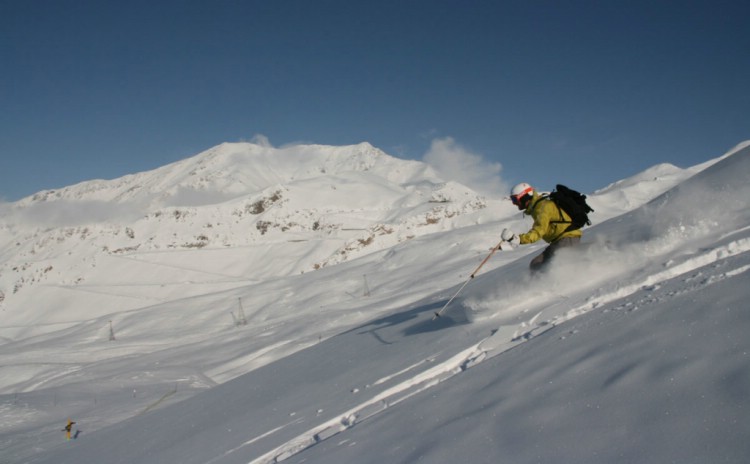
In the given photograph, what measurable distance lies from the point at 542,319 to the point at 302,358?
18.1 ft

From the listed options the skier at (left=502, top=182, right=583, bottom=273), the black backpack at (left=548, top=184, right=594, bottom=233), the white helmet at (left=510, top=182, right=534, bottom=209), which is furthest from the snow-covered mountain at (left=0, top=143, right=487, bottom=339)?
the black backpack at (left=548, top=184, right=594, bottom=233)

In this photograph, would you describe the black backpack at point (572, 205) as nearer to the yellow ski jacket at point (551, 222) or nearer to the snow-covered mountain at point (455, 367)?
the yellow ski jacket at point (551, 222)

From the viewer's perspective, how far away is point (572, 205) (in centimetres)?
758

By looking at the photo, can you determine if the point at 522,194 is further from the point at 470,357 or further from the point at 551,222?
the point at 470,357

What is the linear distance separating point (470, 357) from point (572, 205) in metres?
3.24

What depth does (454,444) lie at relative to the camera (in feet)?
10.7

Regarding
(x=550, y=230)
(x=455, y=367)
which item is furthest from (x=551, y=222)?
(x=455, y=367)

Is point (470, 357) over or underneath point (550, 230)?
underneath

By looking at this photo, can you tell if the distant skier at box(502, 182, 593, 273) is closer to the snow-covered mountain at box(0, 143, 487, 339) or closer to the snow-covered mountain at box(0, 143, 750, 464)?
the snow-covered mountain at box(0, 143, 750, 464)

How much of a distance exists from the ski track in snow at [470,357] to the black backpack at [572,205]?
1947 millimetres

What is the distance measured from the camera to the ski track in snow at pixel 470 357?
4.95 meters

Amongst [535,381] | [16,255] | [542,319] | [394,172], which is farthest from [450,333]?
[394,172]

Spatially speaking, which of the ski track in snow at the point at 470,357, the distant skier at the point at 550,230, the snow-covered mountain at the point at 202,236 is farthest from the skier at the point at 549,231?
the snow-covered mountain at the point at 202,236

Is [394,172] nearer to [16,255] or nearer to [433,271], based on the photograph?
[16,255]
